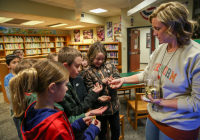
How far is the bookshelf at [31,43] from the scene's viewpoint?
6799 mm

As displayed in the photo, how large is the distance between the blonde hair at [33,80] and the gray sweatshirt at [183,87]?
2.41 ft

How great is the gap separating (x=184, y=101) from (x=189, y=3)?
15.4ft

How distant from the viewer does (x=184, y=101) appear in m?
0.82

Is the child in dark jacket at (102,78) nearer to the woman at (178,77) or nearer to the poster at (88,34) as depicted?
the woman at (178,77)

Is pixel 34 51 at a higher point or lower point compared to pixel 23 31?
lower

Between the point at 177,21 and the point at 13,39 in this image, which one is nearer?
the point at 177,21

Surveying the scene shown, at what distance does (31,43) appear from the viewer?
26.1ft

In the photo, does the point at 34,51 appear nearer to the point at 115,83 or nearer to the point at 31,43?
the point at 31,43

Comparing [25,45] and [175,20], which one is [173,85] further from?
[25,45]

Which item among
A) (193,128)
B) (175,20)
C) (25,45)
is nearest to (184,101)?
(193,128)

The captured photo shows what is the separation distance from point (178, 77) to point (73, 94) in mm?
857

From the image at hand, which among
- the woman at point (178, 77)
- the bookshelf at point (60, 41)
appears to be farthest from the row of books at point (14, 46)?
the woman at point (178, 77)

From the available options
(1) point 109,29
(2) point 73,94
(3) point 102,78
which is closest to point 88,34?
(1) point 109,29

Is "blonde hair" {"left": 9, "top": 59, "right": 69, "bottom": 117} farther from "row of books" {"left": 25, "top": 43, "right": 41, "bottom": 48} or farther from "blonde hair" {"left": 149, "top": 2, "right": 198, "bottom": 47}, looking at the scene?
"row of books" {"left": 25, "top": 43, "right": 41, "bottom": 48}
